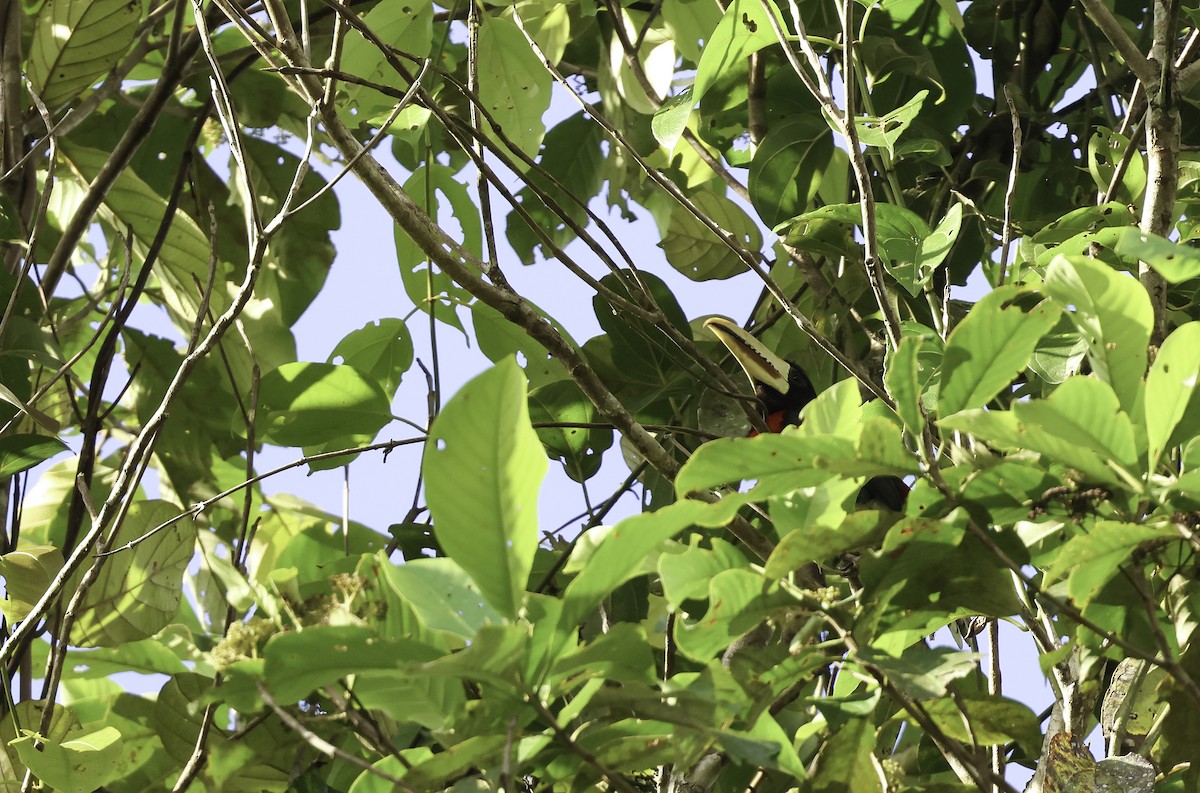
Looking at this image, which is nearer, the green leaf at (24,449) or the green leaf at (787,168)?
the green leaf at (24,449)

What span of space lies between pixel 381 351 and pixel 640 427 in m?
0.65

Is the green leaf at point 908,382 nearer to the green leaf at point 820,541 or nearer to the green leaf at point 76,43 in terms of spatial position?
the green leaf at point 820,541

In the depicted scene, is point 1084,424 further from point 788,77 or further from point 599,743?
point 788,77

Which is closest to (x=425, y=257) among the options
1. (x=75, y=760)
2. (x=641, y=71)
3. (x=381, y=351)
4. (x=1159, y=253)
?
(x=381, y=351)

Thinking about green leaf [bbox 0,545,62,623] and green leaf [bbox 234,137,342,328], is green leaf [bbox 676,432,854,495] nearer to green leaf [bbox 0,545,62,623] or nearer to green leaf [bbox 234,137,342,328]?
green leaf [bbox 0,545,62,623]

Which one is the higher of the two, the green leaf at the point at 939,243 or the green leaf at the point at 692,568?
the green leaf at the point at 939,243

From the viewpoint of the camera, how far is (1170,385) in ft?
2.97

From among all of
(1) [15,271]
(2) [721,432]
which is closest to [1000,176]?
(2) [721,432]

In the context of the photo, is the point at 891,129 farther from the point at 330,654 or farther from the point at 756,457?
the point at 330,654

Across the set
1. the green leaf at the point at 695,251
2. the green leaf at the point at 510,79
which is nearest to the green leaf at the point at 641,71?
the green leaf at the point at 510,79

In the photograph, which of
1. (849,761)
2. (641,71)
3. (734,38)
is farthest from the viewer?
(641,71)

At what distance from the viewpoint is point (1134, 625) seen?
3.51 ft

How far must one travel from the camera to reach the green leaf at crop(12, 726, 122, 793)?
1277 mm

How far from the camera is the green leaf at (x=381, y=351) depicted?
1865 millimetres
